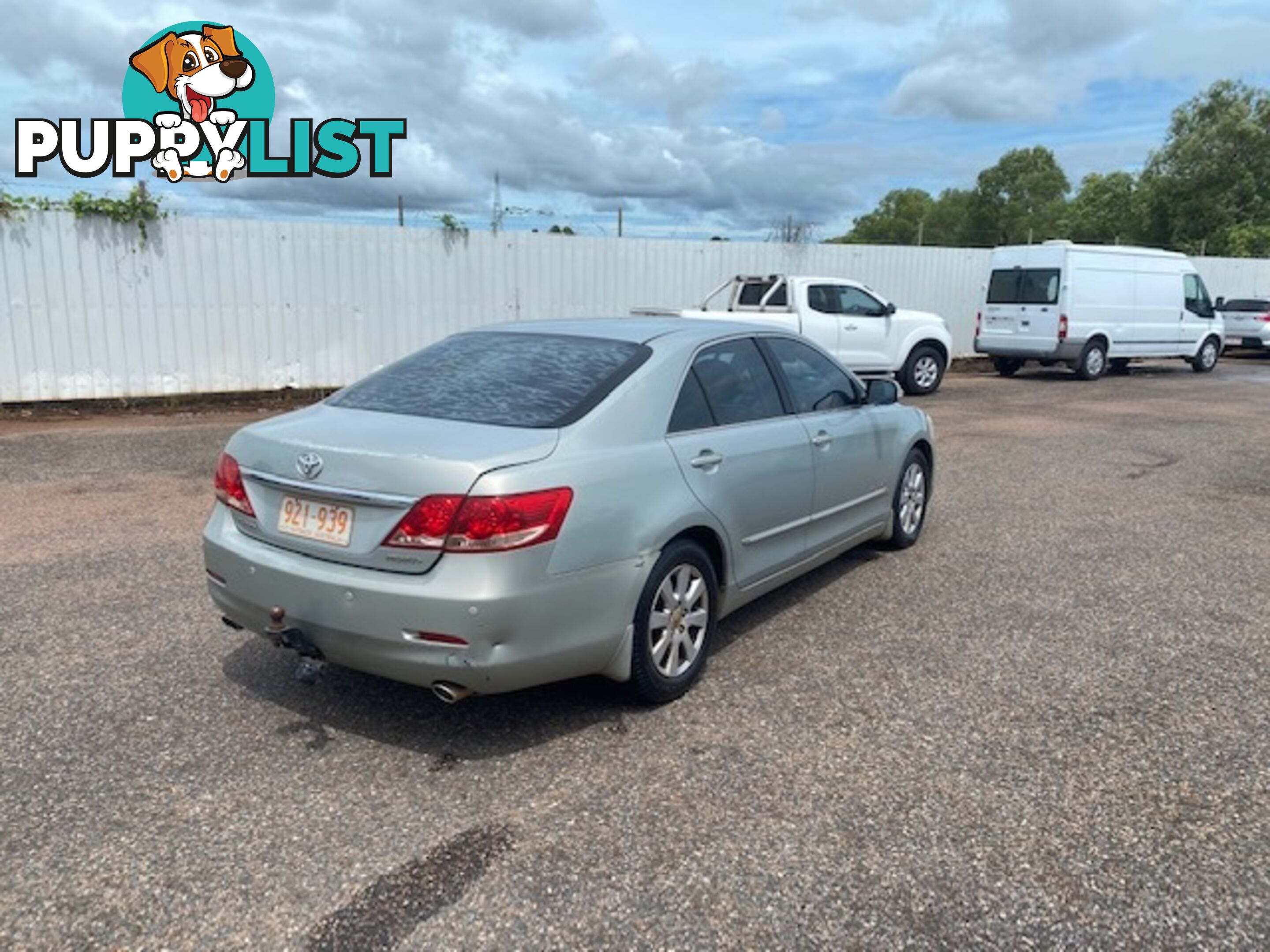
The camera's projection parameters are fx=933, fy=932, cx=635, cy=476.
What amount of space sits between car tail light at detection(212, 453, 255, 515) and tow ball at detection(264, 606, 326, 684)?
42cm

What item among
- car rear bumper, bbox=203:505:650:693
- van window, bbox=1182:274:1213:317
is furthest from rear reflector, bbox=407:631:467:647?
van window, bbox=1182:274:1213:317

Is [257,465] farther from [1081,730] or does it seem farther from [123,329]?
[123,329]

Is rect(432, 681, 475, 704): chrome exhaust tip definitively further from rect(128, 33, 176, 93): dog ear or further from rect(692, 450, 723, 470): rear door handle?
rect(128, 33, 176, 93): dog ear

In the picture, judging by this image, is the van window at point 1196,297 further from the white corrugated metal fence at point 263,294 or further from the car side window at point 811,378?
the car side window at point 811,378

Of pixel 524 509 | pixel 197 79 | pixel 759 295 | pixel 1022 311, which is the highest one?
pixel 197 79

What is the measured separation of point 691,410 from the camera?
3906 mm

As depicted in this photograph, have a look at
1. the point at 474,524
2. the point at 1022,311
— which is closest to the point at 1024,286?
the point at 1022,311

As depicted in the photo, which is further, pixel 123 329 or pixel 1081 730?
pixel 123 329

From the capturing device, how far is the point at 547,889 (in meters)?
2.60

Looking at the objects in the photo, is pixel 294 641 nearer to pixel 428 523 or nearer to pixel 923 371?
pixel 428 523

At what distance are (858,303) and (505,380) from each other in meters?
10.8

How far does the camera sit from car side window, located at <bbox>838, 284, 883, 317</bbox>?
44.3 ft

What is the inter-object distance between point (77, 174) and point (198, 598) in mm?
9471

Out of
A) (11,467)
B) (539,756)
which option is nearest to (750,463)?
(539,756)
